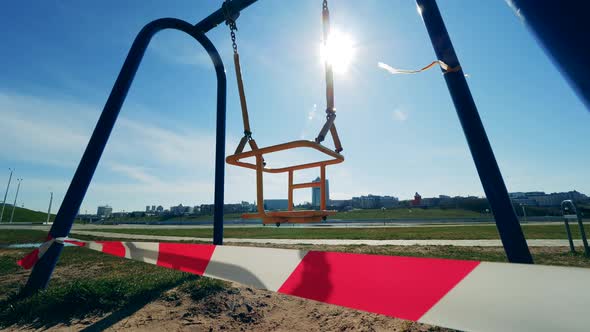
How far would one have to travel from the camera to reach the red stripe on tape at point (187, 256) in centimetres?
264

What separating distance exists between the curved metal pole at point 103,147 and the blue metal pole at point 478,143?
3.72 m

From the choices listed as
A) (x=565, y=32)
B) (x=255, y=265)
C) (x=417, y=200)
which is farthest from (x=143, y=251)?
(x=417, y=200)

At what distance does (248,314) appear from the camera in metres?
3.14

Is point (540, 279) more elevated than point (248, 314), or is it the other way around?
point (540, 279)

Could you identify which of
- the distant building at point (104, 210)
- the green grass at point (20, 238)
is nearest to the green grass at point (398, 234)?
the green grass at point (20, 238)

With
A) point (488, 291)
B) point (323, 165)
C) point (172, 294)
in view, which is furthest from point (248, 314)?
point (488, 291)

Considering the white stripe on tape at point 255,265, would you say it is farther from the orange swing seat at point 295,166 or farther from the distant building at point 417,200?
the distant building at point 417,200

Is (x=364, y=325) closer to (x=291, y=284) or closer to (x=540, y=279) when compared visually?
(x=291, y=284)

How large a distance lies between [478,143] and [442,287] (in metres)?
1.31

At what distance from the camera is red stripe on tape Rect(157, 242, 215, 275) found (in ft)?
8.66

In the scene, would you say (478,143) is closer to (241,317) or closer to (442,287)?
(442,287)

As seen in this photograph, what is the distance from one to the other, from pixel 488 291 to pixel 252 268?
1.53m

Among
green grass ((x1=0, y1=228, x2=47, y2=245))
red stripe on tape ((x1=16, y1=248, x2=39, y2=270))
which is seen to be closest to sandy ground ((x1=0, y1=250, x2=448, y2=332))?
red stripe on tape ((x1=16, y1=248, x2=39, y2=270))

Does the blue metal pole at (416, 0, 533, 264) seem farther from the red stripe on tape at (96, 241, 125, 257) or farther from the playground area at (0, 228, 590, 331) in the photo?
the red stripe on tape at (96, 241, 125, 257)
